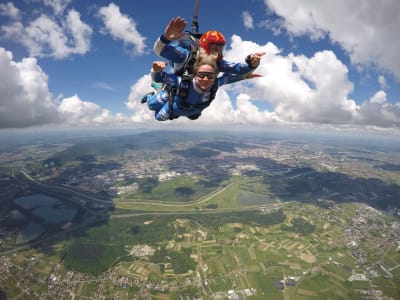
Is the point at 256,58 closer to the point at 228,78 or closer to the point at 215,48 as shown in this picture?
the point at 215,48

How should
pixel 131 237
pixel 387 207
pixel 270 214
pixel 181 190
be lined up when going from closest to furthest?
pixel 131 237 → pixel 270 214 → pixel 387 207 → pixel 181 190

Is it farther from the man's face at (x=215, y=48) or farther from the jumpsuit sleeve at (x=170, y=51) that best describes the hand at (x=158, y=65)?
the man's face at (x=215, y=48)

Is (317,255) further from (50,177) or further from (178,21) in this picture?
(50,177)

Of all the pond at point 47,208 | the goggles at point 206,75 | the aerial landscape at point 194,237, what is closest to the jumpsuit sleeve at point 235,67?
the goggles at point 206,75

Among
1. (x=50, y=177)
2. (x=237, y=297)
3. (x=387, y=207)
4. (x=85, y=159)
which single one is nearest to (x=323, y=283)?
(x=237, y=297)

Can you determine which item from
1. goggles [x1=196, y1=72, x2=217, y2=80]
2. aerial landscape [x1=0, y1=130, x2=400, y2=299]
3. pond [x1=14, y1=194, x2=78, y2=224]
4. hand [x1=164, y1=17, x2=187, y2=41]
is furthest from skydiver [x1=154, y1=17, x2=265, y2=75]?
pond [x1=14, y1=194, x2=78, y2=224]

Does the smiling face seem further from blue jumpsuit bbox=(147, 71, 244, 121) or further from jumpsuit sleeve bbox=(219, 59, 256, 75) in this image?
jumpsuit sleeve bbox=(219, 59, 256, 75)
